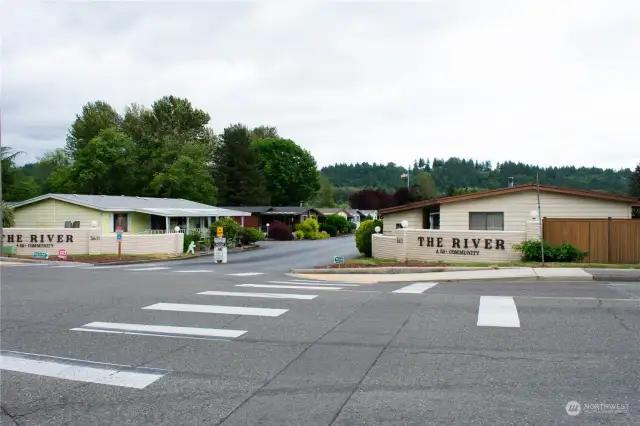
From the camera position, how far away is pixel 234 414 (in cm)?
509

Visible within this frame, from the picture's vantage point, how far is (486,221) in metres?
26.5

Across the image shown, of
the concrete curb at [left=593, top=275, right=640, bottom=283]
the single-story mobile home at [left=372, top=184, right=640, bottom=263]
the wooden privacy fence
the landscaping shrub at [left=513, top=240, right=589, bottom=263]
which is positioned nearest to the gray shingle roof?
the single-story mobile home at [left=372, top=184, right=640, bottom=263]

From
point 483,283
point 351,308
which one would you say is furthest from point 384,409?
point 483,283

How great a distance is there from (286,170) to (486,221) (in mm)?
69108

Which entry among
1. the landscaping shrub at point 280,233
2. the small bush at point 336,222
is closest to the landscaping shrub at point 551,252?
the landscaping shrub at point 280,233

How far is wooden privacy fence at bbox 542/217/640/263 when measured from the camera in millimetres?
20531

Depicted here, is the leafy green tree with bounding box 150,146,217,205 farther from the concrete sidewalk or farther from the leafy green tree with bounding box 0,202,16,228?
the concrete sidewalk

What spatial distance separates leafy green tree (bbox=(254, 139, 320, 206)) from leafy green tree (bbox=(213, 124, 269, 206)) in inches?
328

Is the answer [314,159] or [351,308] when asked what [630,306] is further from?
[314,159]

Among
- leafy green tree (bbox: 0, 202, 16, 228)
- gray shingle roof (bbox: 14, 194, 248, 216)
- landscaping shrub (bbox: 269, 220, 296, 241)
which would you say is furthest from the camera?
landscaping shrub (bbox: 269, 220, 296, 241)

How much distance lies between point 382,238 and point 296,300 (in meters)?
17.3

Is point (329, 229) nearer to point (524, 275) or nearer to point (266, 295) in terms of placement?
point (524, 275)

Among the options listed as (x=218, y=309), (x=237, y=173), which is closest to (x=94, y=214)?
(x=218, y=309)

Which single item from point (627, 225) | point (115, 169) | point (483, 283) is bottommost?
point (483, 283)
